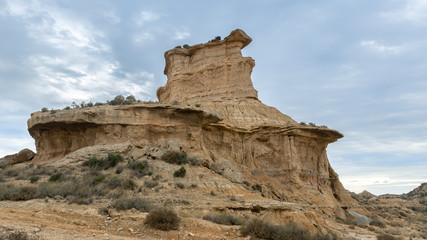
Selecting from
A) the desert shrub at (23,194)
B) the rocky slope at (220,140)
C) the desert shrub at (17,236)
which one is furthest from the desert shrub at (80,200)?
the desert shrub at (17,236)

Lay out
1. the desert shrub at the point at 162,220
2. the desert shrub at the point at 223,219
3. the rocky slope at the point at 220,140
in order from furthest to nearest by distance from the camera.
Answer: the rocky slope at the point at 220,140, the desert shrub at the point at 223,219, the desert shrub at the point at 162,220

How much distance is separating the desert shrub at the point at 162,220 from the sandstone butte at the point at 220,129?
34.5 ft

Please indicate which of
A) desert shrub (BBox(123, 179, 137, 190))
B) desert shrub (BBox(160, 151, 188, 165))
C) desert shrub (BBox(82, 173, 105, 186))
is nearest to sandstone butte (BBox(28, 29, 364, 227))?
desert shrub (BBox(160, 151, 188, 165))

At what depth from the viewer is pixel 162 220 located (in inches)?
335

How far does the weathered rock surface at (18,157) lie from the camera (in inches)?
834

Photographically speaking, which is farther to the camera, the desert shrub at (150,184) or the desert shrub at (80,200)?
the desert shrub at (150,184)

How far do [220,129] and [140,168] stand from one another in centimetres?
870

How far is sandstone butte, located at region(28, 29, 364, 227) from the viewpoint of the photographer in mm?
18969

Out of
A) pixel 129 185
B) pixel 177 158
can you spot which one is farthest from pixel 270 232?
pixel 177 158

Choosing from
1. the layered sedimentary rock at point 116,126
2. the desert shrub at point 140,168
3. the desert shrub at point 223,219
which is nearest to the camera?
the desert shrub at point 223,219

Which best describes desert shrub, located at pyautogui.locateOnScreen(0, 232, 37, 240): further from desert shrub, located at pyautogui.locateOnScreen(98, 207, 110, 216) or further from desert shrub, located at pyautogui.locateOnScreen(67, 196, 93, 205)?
desert shrub, located at pyautogui.locateOnScreen(67, 196, 93, 205)

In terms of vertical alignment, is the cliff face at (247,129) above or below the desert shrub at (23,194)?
above

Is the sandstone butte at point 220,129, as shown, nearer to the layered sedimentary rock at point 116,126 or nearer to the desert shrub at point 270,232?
the layered sedimentary rock at point 116,126

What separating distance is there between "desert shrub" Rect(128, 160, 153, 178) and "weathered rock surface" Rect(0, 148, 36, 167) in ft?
38.6
